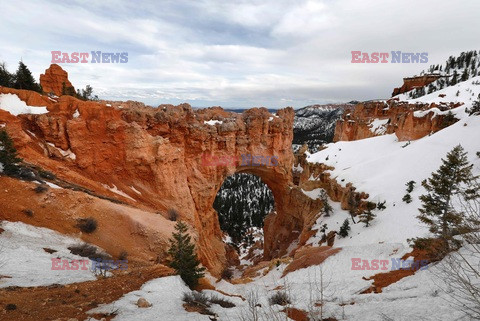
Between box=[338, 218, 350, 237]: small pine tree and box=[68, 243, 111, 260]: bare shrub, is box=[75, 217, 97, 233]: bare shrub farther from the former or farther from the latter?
box=[338, 218, 350, 237]: small pine tree

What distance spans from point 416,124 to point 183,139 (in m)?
30.0

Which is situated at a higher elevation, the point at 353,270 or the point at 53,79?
the point at 53,79

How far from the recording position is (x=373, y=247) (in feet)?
Answer: 55.2

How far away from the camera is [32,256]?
33.2 ft

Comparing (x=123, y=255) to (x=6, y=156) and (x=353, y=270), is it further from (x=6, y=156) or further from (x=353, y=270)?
(x=353, y=270)

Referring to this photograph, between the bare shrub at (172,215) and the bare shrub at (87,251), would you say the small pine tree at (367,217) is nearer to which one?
the bare shrub at (172,215)

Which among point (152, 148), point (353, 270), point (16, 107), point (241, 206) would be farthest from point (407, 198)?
point (241, 206)

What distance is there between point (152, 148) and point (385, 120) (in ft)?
176

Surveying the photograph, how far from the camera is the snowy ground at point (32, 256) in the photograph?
8591 mm

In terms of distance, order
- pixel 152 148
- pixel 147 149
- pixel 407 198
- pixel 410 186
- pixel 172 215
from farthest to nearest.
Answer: pixel 152 148
pixel 147 149
pixel 172 215
pixel 410 186
pixel 407 198

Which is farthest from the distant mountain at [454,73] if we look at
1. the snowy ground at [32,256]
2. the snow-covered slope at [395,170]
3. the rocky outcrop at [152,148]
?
the snowy ground at [32,256]

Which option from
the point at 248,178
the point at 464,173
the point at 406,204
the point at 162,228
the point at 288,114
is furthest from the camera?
the point at 248,178

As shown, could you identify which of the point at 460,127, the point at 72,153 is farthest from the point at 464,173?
the point at 72,153

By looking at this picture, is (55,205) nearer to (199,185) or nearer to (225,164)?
(199,185)
